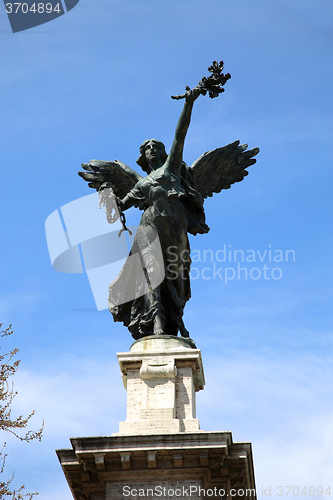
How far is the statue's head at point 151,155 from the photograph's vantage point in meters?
12.3

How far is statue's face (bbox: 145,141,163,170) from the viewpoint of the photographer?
40.2 feet

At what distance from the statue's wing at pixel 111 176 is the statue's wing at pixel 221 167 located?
4.51 feet

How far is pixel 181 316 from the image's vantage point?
1158 centimetres

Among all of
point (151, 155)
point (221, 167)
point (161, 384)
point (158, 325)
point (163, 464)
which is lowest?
point (163, 464)

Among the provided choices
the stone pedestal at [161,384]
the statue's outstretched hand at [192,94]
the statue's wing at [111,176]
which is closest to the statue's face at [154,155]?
the statue's wing at [111,176]

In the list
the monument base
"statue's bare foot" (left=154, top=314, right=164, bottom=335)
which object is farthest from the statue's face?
the monument base

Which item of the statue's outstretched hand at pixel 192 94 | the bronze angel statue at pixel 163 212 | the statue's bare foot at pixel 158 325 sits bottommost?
the statue's bare foot at pixel 158 325

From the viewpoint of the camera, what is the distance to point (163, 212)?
463 inches

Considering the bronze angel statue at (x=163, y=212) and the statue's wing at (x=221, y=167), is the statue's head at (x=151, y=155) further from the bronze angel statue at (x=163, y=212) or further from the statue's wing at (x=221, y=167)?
the statue's wing at (x=221, y=167)

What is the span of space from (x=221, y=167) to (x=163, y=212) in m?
2.11

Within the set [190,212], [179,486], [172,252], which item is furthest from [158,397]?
[190,212]

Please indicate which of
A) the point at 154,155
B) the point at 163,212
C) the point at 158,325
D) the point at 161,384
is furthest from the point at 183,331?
the point at 154,155

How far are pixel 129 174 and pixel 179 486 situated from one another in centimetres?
598

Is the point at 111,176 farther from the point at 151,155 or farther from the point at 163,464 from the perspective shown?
the point at 163,464
